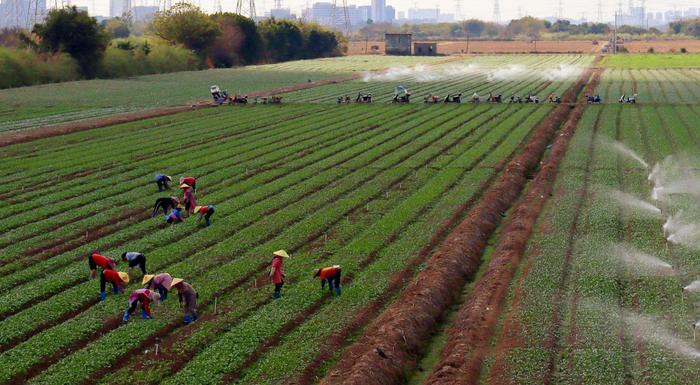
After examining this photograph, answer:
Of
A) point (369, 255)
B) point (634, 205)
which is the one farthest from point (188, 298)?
point (634, 205)

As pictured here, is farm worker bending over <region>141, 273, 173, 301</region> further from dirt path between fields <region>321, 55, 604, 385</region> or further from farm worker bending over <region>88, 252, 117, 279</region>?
dirt path between fields <region>321, 55, 604, 385</region>

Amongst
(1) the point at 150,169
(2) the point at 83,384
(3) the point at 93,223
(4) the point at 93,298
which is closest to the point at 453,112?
(1) the point at 150,169

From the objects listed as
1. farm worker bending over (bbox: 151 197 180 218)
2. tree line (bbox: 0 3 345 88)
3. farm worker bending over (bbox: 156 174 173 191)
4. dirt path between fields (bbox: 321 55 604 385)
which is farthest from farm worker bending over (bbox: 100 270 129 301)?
tree line (bbox: 0 3 345 88)

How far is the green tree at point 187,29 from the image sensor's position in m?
144

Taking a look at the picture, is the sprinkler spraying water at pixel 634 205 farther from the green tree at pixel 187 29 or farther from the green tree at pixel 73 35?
the green tree at pixel 187 29

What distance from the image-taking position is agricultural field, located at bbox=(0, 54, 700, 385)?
18.6 m

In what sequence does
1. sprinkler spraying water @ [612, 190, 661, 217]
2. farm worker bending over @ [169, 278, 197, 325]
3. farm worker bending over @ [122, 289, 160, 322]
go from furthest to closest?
sprinkler spraying water @ [612, 190, 661, 217]
farm worker bending over @ [122, 289, 160, 322]
farm worker bending over @ [169, 278, 197, 325]

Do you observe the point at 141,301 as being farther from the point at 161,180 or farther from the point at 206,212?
the point at 161,180

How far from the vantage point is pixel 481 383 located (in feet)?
58.1

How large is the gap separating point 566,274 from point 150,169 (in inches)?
939

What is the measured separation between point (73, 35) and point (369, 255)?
3648 inches

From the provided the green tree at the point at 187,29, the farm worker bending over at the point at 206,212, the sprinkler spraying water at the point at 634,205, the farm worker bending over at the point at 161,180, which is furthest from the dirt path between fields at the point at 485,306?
the green tree at the point at 187,29

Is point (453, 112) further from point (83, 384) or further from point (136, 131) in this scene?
point (83, 384)

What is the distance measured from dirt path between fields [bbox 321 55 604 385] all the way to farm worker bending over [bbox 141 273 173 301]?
5.20 m
